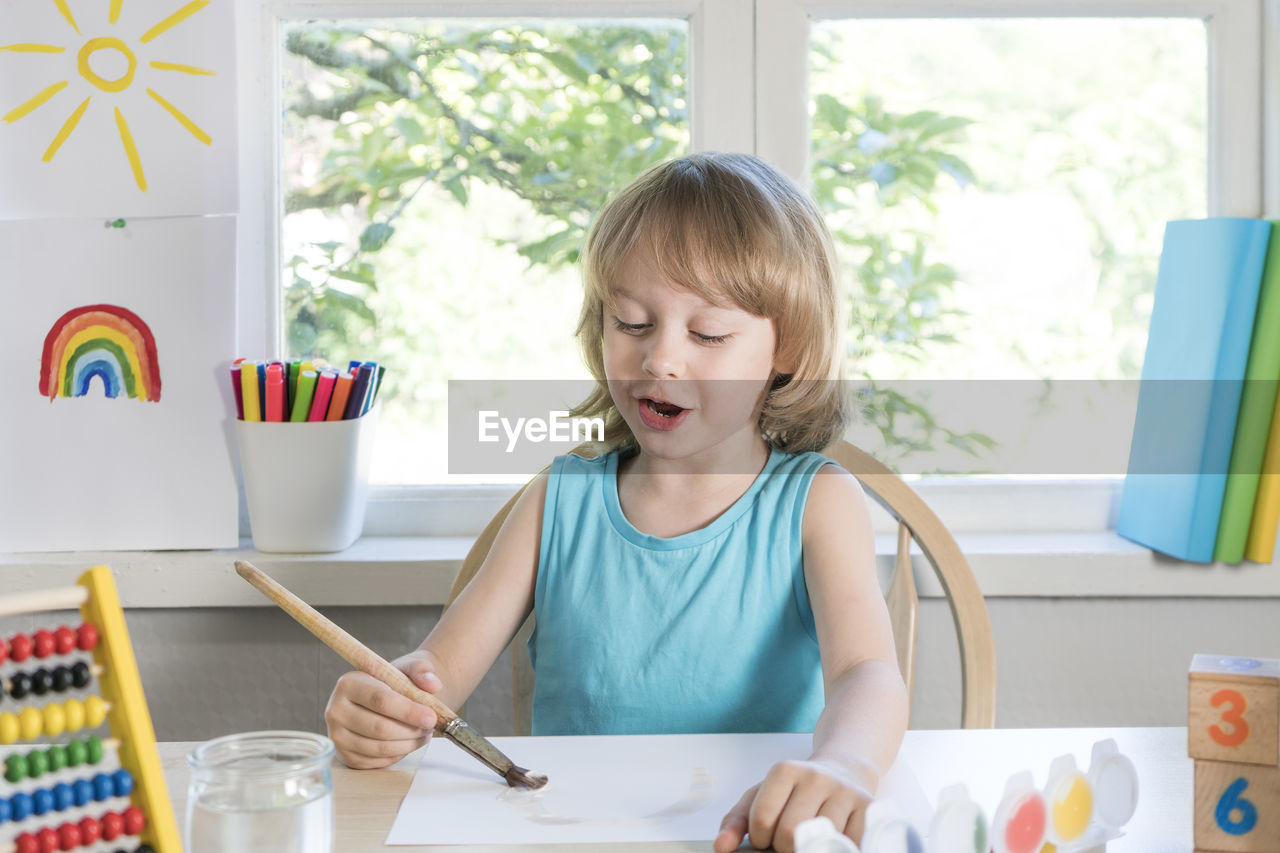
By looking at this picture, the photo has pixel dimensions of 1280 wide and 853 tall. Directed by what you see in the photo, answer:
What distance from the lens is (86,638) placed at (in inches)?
20.0

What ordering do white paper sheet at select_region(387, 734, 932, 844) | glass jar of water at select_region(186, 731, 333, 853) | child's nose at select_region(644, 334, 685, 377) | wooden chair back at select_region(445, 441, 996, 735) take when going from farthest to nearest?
wooden chair back at select_region(445, 441, 996, 735) → child's nose at select_region(644, 334, 685, 377) → white paper sheet at select_region(387, 734, 932, 844) → glass jar of water at select_region(186, 731, 333, 853)

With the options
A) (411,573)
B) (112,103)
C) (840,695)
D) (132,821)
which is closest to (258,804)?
(132,821)

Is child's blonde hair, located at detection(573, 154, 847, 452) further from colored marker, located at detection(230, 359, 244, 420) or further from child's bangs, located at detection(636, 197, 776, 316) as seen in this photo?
colored marker, located at detection(230, 359, 244, 420)

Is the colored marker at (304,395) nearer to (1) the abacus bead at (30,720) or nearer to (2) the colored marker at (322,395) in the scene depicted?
(2) the colored marker at (322,395)

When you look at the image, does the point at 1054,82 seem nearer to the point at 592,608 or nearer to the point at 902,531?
the point at 902,531

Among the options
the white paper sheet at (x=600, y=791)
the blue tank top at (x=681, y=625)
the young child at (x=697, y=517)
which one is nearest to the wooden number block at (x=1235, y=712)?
the white paper sheet at (x=600, y=791)

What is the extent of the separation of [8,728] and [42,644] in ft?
0.13

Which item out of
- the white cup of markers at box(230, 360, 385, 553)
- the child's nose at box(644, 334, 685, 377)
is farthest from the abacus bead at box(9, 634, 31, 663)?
the white cup of markers at box(230, 360, 385, 553)

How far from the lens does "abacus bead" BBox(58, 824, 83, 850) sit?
484mm

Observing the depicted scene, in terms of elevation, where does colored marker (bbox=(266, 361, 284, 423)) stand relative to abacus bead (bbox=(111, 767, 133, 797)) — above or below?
above

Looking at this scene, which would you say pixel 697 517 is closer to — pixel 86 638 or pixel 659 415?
pixel 659 415

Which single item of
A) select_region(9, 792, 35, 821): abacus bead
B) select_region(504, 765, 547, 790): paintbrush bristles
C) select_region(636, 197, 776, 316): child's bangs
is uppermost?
select_region(636, 197, 776, 316): child's bangs

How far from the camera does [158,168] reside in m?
1.30

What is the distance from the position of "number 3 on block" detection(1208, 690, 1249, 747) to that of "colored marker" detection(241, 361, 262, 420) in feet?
3.30
